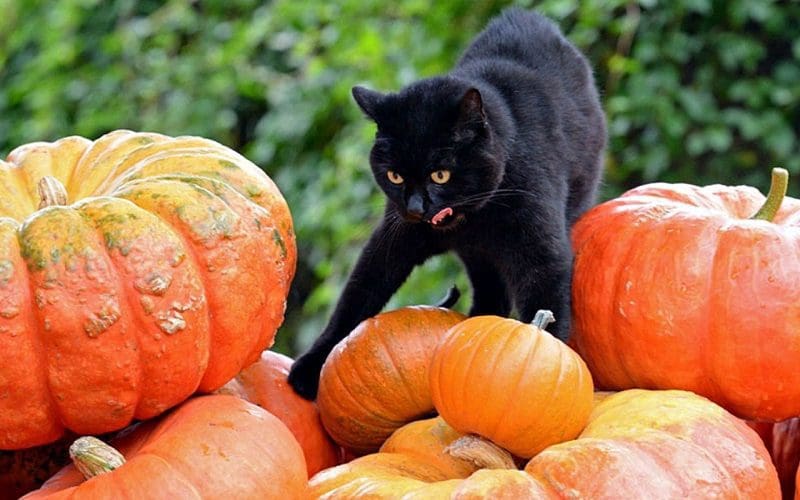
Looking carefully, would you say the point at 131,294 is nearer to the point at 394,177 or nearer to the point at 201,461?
the point at 201,461

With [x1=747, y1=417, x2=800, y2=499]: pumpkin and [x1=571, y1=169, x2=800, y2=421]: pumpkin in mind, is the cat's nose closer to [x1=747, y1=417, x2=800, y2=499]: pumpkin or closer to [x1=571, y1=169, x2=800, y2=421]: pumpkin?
[x1=571, y1=169, x2=800, y2=421]: pumpkin

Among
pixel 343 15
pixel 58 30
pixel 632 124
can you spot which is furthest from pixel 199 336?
pixel 58 30

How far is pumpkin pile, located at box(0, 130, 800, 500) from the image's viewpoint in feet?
4.78

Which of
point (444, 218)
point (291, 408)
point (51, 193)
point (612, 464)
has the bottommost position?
point (291, 408)

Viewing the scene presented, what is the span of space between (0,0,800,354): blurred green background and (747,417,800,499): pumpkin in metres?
1.65

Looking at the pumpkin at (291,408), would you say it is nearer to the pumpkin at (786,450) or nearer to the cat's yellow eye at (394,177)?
the cat's yellow eye at (394,177)

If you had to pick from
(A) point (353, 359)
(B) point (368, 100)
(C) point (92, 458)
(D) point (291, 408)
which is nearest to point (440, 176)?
(B) point (368, 100)

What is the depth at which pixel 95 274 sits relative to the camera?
1.46 metres

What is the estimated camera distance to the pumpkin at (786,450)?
1821 millimetres

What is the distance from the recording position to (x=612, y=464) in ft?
4.79

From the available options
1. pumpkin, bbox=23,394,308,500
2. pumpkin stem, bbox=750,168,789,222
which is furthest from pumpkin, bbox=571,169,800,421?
pumpkin, bbox=23,394,308,500

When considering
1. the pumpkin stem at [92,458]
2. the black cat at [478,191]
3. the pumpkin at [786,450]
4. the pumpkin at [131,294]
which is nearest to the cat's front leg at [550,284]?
the black cat at [478,191]

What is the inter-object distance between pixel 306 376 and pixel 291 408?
76 mm

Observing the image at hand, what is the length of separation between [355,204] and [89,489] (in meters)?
2.71
